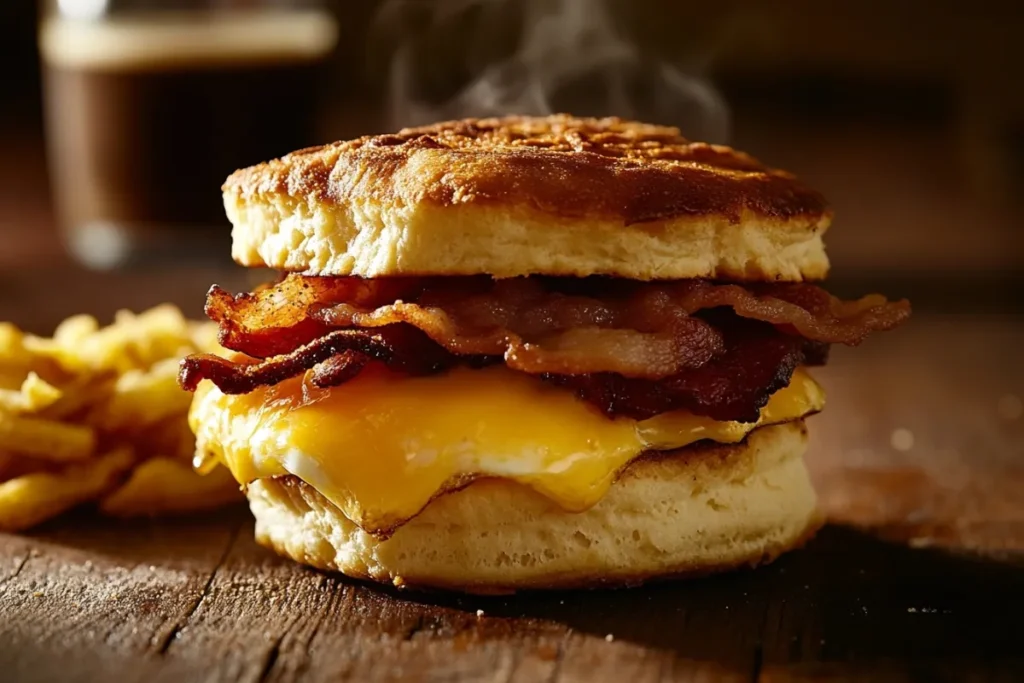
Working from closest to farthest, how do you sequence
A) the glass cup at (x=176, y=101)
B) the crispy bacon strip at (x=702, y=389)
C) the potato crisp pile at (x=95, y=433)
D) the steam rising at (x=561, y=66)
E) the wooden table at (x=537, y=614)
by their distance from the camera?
the wooden table at (x=537, y=614) → the crispy bacon strip at (x=702, y=389) → the potato crisp pile at (x=95, y=433) → the steam rising at (x=561, y=66) → the glass cup at (x=176, y=101)

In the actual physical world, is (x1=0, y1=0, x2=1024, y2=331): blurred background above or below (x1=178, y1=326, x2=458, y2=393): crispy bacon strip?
below

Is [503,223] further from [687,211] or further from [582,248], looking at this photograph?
[687,211]

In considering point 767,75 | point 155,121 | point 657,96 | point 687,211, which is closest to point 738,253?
point 687,211

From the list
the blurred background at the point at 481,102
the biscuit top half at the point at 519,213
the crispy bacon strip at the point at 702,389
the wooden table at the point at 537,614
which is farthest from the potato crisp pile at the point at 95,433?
the blurred background at the point at 481,102

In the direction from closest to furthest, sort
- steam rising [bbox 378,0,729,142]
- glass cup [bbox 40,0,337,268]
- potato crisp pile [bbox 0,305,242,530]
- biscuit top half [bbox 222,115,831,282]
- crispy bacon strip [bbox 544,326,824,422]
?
1. biscuit top half [bbox 222,115,831,282]
2. crispy bacon strip [bbox 544,326,824,422]
3. potato crisp pile [bbox 0,305,242,530]
4. steam rising [bbox 378,0,729,142]
5. glass cup [bbox 40,0,337,268]

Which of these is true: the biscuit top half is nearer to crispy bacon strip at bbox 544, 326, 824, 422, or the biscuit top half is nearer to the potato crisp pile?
crispy bacon strip at bbox 544, 326, 824, 422

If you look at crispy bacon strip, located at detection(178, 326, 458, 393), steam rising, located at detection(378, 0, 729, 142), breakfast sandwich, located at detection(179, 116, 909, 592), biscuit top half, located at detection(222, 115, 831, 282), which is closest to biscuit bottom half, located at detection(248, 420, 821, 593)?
breakfast sandwich, located at detection(179, 116, 909, 592)

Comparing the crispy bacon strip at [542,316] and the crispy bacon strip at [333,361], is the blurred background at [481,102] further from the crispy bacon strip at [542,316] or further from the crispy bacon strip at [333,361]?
the crispy bacon strip at [333,361]
